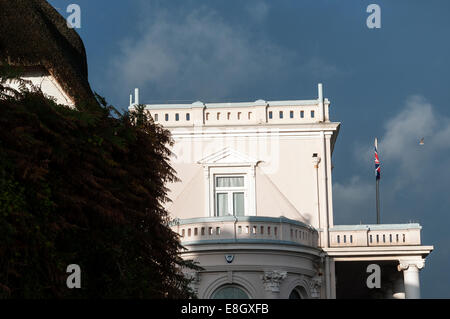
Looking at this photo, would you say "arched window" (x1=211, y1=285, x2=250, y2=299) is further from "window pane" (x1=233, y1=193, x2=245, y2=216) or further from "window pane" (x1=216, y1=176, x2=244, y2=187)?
"window pane" (x1=216, y1=176, x2=244, y2=187)

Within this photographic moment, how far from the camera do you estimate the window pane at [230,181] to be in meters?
34.4

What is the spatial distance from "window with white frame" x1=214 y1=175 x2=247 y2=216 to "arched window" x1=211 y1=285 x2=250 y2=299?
5.73m

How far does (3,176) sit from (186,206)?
73.0 ft

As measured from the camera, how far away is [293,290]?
29438 millimetres

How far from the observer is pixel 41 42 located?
18422 mm

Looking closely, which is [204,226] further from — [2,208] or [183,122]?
[2,208]

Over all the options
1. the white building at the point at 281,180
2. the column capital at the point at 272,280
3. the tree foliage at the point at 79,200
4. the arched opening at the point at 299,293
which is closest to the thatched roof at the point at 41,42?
the tree foliage at the point at 79,200

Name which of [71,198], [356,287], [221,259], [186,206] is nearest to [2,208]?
[71,198]

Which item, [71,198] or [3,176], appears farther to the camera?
[71,198]

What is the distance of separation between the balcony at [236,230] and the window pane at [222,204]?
4639mm

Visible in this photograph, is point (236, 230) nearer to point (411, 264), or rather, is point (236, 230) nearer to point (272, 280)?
point (272, 280)

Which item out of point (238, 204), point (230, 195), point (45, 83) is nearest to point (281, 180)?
point (238, 204)

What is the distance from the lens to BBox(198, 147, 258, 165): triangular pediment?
113ft

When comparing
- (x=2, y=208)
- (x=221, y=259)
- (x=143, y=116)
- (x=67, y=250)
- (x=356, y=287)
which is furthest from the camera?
(x=356, y=287)
